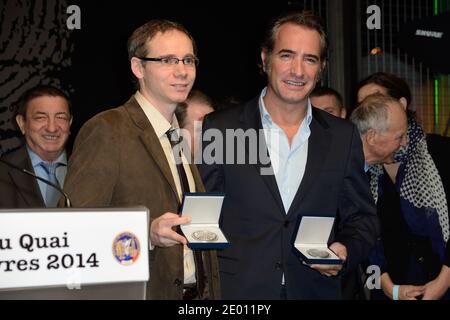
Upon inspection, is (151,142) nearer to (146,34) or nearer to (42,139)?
(146,34)

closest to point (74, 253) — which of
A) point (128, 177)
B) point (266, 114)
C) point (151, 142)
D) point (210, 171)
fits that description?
point (128, 177)

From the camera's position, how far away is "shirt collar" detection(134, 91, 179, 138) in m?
2.21

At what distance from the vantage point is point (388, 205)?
118 inches

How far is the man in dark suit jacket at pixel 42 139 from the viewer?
341cm

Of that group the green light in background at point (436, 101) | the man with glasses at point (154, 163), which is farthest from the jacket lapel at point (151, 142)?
the green light in background at point (436, 101)

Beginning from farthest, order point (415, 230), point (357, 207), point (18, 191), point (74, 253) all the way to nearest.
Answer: point (18, 191)
point (415, 230)
point (357, 207)
point (74, 253)

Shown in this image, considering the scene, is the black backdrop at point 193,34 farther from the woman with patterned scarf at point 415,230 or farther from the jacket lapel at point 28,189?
the woman with patterned scarf at point 415,230

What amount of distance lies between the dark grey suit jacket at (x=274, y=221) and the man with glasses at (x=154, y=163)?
162mm

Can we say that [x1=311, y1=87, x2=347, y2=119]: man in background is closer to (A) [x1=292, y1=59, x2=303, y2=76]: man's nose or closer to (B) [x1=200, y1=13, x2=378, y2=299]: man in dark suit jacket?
(B) [x1=200, y1=13, x2=378, y2=299]: man in dark suit jacket

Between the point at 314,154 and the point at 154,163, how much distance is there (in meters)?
0.62

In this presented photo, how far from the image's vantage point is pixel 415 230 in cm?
294

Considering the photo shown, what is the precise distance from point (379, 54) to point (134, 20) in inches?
78.4

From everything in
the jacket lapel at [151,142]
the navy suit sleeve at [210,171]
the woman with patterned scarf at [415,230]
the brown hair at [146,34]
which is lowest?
the woman with patterned scarf at [415,230]
